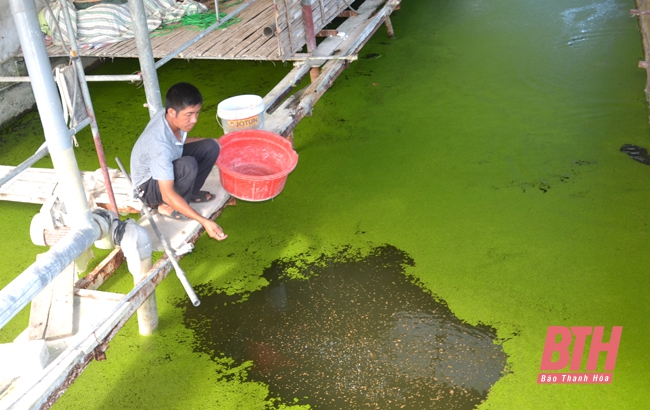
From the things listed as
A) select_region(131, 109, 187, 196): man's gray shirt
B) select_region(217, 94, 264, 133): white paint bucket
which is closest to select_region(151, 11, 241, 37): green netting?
select_region(217, 94, 264, 133): white paint bucket

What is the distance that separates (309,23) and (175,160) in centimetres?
207

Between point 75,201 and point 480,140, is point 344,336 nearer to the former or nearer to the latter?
point 75,201

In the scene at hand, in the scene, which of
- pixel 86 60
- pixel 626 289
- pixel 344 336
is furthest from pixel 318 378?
pixel 86 60

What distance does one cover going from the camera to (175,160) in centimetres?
282

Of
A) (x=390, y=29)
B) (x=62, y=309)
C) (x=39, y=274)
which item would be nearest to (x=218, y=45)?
(x=390, y=29)

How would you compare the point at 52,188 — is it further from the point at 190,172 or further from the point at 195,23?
the point at 195,23

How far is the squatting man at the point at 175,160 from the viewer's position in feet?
8.61

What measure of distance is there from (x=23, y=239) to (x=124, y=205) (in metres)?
0.83

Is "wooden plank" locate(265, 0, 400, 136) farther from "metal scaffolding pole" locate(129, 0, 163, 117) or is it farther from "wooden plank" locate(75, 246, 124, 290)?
"wooden plank" locate(75, 246, 124, 290)

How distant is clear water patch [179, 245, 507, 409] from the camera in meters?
2.62

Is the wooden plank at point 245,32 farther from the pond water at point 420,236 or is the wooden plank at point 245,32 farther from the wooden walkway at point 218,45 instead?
the pond water at point 420,236

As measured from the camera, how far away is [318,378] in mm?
2691

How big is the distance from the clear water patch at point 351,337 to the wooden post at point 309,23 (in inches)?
72.3

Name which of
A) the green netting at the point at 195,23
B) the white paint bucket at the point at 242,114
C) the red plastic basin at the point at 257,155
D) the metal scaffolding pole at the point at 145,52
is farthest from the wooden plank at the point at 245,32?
the metal scaffolding pole at the point at 145,52
